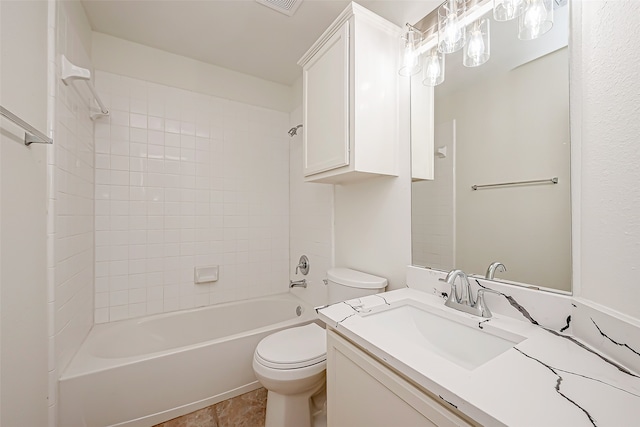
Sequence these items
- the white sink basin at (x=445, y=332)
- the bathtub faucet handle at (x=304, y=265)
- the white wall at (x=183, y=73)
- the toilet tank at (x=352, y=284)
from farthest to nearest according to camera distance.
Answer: the bathtub faucet handle at (x=304, y=265) → the white wall at (x=183, y=73) → the toilet tank at (x=352, y=284) → the white sink basin at (x=445, y=332)

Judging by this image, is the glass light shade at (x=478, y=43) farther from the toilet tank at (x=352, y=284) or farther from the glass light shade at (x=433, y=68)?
the toilet tank at (x=352, y=284)

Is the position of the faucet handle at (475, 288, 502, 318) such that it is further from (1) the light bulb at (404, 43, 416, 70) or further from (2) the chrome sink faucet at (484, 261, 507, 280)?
→ (1) the light bulb at (404, 43, 416, 70)

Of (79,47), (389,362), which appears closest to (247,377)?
(389,362)

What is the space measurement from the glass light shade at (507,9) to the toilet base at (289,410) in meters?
1.82

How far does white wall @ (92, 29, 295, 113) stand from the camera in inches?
70.6

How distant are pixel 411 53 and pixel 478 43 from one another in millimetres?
316

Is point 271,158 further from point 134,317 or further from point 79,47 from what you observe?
point 134,317

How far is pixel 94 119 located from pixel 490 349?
261cm

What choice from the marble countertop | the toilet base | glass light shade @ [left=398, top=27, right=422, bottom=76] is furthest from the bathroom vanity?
glass light shade @ [left=398, top=27, right=422, bottom=76]

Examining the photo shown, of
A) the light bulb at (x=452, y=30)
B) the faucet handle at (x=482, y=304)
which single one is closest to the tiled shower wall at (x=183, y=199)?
the light bulb at (x=452, y=30)

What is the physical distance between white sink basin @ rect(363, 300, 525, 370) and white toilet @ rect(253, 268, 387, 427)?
32cm

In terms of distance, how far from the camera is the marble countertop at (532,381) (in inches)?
17.0

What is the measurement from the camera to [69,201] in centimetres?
134

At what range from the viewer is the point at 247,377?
1.60 meters
